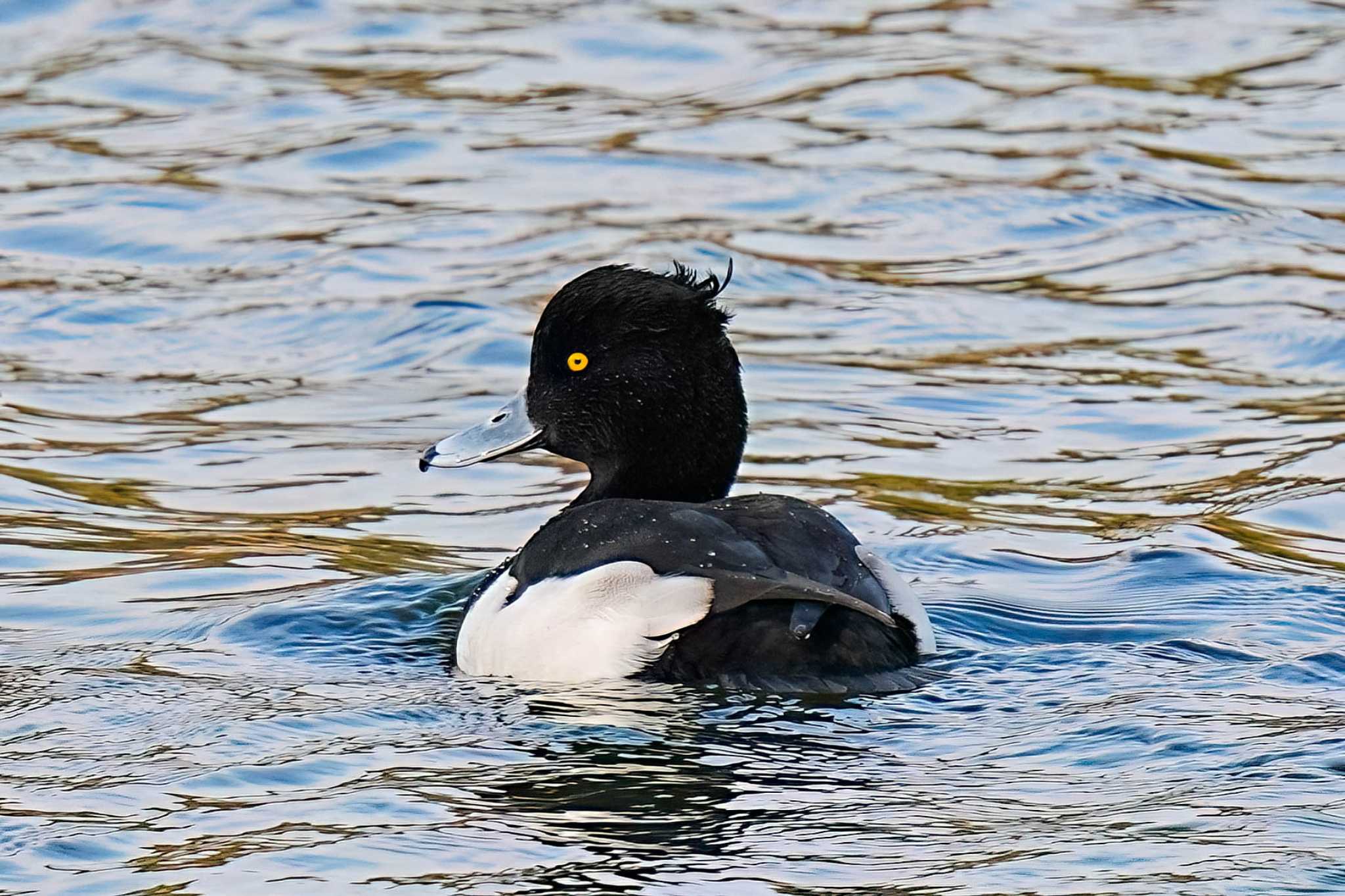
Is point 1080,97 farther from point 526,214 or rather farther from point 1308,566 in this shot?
point 1308,566

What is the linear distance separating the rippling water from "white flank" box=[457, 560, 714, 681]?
0.11 m

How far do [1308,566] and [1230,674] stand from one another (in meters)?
1.44

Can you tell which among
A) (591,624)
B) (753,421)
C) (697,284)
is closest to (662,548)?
(591,624)

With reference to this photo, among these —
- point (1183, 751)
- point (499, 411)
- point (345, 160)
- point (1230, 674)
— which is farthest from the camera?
point (345, 160)

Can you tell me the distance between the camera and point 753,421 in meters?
9.17

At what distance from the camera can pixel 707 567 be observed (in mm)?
5434

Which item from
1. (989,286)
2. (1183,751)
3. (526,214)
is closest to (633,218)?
(526,214)

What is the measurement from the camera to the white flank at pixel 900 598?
5922 mm

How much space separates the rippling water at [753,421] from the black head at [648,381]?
743 millimetres

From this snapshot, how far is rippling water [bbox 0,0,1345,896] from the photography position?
→ 15.4 feet

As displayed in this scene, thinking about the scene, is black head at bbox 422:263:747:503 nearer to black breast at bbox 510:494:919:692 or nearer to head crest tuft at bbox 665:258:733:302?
head crest tuft at bbox 665:258:733:302

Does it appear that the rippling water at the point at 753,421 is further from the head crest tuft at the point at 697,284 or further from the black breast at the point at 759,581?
the head crest tuft at the point at 697,284

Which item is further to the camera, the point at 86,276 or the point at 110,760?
the point at 86,276

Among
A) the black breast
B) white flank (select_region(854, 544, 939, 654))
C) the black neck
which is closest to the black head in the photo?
the black neck
